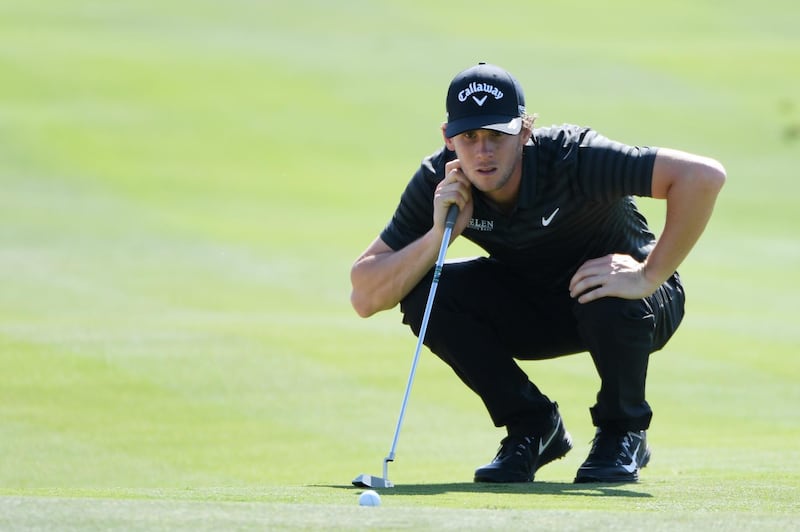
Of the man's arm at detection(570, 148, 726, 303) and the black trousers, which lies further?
the black trousers

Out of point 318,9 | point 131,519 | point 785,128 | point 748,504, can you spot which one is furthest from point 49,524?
point 318,9

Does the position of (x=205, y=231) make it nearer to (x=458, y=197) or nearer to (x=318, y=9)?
(x=458, y=197)

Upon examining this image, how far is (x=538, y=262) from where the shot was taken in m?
4.91

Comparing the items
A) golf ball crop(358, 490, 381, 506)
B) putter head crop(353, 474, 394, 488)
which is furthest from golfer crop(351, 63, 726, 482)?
golf ball crop(358, 490, 381, 506)

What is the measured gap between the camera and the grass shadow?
156 inches

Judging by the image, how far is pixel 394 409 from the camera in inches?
275

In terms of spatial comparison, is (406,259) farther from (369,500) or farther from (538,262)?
(369,500)

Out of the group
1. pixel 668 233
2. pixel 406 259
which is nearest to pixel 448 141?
pixel 406 259

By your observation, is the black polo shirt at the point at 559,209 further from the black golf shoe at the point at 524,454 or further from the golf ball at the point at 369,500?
the golf ball at the point at 369,500

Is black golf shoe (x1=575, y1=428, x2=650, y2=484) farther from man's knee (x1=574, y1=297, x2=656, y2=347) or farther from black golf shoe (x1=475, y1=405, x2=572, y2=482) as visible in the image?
man's knee (x1=574, y1=297, x2=656, y2=347)

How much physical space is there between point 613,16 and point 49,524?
95.5 feet

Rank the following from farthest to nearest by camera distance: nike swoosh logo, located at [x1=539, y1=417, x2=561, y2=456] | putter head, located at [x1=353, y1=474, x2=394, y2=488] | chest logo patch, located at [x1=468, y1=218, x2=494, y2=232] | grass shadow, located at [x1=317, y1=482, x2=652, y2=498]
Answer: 1. nike swoosh logo, located at [x1=539, y1=417, x2=561, y2=456]
2. chest logo patch, located at [x1=468, y1=218, x2=494, y2=232]
3. putter head, located at [x1=353, y1=474, x2=394, y2=488]
4. grass shadow, located at [x1=317, y1=482, x2=652, y2=498]

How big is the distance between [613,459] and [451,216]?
989mm

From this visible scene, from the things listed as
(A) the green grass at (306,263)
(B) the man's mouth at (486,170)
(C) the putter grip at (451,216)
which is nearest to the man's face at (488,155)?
(B) the man's mouth at (486,170)
